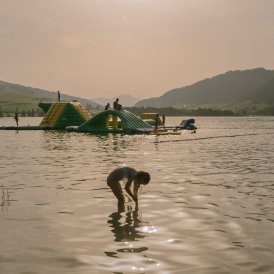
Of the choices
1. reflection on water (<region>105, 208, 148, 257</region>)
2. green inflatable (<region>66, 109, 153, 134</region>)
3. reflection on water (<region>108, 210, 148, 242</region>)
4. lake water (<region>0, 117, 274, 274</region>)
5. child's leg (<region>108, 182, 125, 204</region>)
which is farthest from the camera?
green inflatable (<region>66, 109, 153, 134</region>)

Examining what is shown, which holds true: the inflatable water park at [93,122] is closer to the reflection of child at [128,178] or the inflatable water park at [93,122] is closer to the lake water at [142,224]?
the lake water at [142,224]

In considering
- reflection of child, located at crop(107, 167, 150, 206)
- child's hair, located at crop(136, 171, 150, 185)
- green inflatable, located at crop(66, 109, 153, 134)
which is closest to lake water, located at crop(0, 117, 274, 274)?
reflection of child, located at crop(107, 167, 150, 206)

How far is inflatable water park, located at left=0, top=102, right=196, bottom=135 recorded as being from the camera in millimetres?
58812

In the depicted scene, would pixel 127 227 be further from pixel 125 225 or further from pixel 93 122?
pixel 93 122

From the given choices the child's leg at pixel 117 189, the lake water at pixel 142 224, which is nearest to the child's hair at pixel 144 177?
the lake water at pixel 142 224

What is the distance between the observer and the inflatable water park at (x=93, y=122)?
193ft

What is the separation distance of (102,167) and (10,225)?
12.7m

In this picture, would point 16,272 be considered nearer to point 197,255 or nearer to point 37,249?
point 37,249

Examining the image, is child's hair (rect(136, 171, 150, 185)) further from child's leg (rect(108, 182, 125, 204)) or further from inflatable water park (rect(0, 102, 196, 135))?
inflatable water park (rect(0, 102, 196, 135))

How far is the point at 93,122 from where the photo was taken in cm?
6238

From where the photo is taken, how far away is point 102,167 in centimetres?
2402

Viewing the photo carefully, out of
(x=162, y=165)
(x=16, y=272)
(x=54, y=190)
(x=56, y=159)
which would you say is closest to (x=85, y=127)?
(x=56, y=159)

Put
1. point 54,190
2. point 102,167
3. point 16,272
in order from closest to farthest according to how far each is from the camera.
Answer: point 16,272
point 54,190
point 102,167

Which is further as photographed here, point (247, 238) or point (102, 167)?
point (102, 167)
